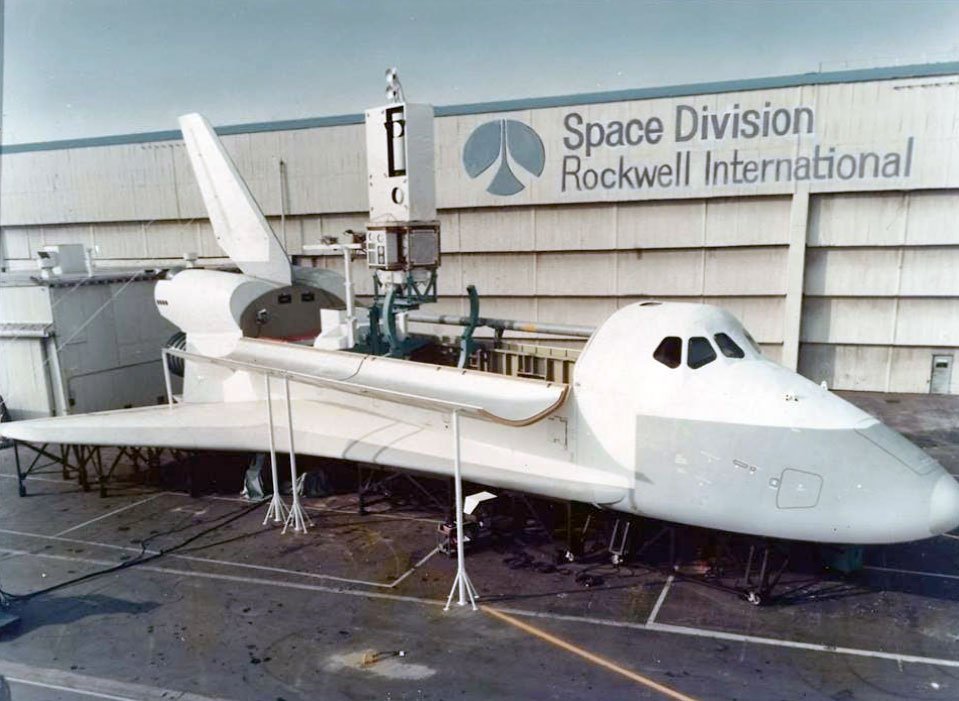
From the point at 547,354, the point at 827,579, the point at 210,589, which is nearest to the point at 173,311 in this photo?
the point at 210,589

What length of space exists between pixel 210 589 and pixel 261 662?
285 cm

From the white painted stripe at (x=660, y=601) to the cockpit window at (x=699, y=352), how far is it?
3915mm

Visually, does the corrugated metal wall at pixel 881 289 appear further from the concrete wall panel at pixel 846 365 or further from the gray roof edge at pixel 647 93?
the gray roof edge at pixel 647 93

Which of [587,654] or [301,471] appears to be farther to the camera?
[301,471]

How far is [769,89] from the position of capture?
2341 cm

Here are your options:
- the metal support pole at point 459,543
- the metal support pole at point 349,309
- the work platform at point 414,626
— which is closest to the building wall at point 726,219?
the metal support pole at point 349,309

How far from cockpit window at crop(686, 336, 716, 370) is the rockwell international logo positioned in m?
16.6

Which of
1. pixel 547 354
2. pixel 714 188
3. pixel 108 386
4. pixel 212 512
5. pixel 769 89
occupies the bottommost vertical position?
pixel 212 512

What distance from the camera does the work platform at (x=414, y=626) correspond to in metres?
9.16

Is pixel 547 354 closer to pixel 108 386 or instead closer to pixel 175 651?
pixel 175 651

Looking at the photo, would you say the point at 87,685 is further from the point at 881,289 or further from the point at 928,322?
the point at 928,322

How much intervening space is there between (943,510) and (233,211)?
57.6 feet

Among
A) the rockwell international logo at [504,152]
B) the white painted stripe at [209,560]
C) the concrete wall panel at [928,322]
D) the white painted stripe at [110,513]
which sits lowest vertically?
the white painted stripe at [110,513]

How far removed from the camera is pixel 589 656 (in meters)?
9.65
